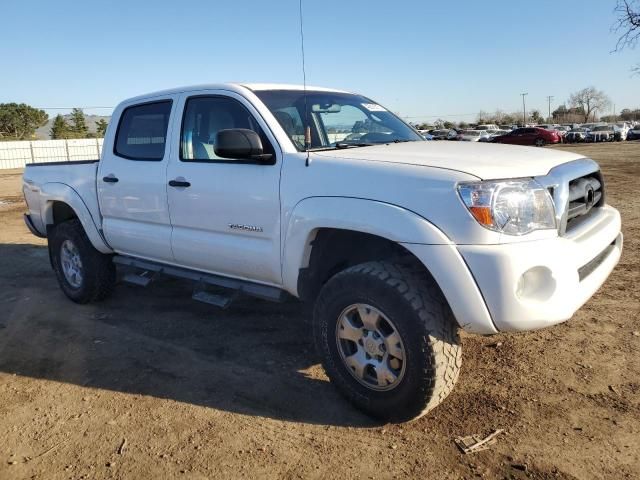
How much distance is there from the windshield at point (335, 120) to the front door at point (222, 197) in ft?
0.65

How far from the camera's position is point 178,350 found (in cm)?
436

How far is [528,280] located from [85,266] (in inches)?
166

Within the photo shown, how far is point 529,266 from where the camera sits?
8.84 ft

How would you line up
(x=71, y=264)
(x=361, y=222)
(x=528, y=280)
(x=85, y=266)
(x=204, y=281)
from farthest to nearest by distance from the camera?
(x=71, y=264) < (x=85, y=266) < (x=204, y=281) < (x=361, y=222) < (x=528, y=280)

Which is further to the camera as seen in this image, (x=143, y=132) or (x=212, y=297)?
(x=143, y=132)

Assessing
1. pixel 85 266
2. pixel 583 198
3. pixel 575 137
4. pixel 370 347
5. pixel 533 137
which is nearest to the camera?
pixel 370 347

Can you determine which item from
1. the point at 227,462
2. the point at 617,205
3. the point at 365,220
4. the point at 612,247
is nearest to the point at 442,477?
the point at 227,462

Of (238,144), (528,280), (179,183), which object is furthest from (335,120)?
(528,280)

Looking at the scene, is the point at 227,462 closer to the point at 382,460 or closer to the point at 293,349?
the point at 382,460

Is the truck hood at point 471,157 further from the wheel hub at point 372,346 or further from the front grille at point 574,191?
the wheel hub at point 372,346

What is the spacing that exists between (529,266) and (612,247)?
133 centimetres

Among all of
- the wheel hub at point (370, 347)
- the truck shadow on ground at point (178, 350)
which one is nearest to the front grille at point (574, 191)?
the wheel hub at point (370, 347)

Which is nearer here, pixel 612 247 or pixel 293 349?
pixel 612 247

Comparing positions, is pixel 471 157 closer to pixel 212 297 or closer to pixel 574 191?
pixel 574 191
